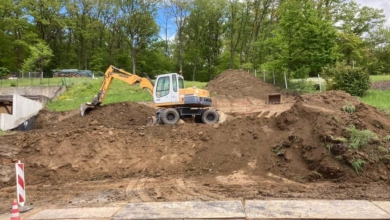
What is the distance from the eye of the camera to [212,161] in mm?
11148

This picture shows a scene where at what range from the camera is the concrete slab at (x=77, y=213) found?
21.5 feet

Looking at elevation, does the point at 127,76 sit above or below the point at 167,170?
above

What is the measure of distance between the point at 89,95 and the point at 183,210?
2409cm

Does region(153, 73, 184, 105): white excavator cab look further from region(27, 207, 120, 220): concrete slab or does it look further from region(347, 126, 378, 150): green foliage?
region(27, 207, 120, 220): concrete slab

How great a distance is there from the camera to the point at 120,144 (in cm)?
1258

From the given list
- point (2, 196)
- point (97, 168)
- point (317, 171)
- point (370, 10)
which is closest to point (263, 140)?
point (317, 171)

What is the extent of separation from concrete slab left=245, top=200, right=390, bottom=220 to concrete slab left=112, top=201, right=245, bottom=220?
0.32 m

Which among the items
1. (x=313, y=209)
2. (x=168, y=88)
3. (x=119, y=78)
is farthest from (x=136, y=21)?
(x=313, y=209)

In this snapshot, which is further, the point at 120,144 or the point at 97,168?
the point at 120,144

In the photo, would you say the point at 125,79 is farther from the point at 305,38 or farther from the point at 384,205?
the point at 384,205

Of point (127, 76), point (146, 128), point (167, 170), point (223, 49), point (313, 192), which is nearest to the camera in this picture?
point (313, 192)

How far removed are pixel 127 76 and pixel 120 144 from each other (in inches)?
223

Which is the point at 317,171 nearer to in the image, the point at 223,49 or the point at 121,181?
the point at 121,181

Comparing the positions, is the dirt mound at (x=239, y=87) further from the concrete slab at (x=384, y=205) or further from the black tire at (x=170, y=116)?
the concrete slab at (x=384, y=205)
